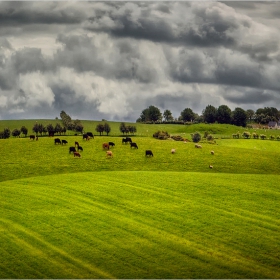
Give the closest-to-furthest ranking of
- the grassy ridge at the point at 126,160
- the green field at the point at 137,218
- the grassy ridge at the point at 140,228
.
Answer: the grassy ridge at the point at 140,228, the green field at the point at 137,218, the grassy ridge at the point at 126,160

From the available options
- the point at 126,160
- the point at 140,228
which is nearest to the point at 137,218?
the point at 140,228

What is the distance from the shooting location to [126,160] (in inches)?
2665

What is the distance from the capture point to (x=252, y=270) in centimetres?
2936

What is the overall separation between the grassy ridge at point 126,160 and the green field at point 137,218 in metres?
0.29

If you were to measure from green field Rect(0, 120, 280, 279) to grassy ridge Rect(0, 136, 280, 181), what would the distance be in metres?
0.29

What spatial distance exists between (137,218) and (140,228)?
108 inches

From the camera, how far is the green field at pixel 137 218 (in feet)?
99.0

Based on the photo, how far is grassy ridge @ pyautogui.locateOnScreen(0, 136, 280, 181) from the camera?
6412 centimetres

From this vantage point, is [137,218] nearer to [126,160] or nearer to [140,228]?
[140,228]

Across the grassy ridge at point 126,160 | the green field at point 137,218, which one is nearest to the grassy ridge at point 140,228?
the green field at point 137,218

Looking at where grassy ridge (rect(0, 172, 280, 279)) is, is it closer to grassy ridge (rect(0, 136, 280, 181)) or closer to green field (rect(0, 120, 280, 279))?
green field (rect(0, 120, 280, 279))

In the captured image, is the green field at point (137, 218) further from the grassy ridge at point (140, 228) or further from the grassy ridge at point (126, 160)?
the grassy ridge at point (126, 160)

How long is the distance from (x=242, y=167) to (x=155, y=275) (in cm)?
4096

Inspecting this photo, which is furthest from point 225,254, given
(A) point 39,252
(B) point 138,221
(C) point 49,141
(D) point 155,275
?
(C) point 49,141
